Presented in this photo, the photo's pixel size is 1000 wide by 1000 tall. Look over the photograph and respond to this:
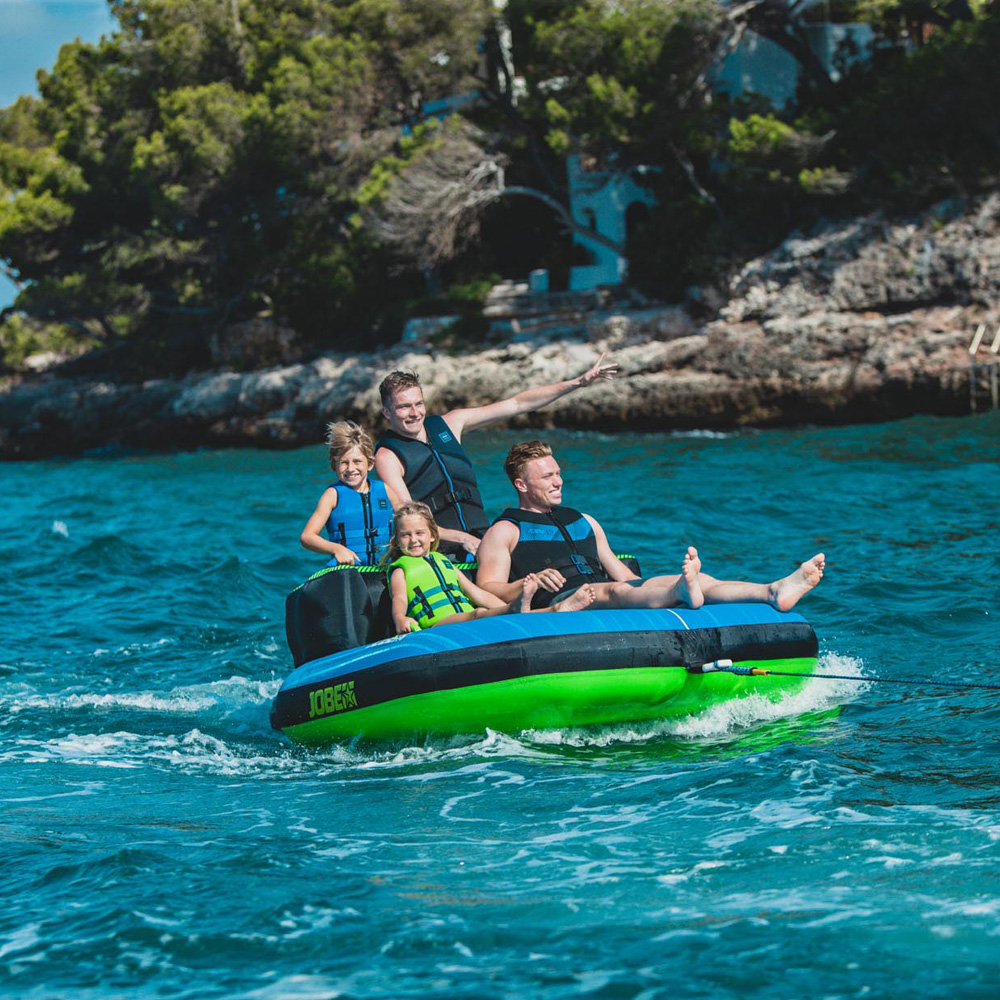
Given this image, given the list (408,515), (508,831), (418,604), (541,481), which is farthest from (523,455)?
(508,831)

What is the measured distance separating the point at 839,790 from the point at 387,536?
3.32 meters

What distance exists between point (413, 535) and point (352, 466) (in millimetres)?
832

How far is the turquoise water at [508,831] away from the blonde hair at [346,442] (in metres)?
1.63

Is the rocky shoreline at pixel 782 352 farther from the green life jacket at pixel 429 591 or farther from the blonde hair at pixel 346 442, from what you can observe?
the green life jacket at pixel 429 591

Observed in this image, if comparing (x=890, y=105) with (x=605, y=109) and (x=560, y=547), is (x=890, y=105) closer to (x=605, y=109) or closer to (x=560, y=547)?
(x=605, y=109)

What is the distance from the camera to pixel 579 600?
6922 mm

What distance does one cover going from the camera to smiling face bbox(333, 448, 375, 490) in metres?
7.86

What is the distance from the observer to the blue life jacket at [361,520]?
26.2ft

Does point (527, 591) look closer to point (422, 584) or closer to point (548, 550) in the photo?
point (548, 550)

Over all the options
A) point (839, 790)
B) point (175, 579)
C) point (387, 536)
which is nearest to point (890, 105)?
point (175, 579)

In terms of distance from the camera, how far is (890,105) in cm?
2503

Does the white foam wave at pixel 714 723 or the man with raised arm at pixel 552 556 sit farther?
the man with raised arm at pixel 552 556

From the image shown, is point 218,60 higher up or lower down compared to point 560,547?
higher up

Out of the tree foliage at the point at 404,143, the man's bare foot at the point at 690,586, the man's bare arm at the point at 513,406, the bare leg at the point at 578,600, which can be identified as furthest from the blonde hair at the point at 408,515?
the tree foliage at the point at 404,143
